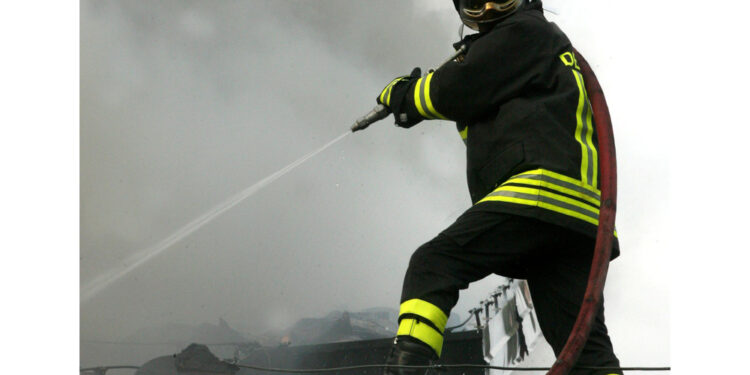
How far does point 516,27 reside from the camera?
1916 mm

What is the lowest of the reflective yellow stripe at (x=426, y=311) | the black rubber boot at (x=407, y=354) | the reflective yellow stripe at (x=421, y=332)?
the black rubber boot at (x=407, y=354)

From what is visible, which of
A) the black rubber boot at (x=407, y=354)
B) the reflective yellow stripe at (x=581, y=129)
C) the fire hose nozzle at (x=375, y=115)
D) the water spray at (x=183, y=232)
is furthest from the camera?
the water spray at (x=183, y=232)

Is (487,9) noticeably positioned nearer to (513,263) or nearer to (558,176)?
(558,176)

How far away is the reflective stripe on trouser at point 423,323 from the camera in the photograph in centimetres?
175

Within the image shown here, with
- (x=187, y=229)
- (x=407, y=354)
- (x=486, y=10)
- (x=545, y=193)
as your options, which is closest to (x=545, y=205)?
(x=545, y=193)

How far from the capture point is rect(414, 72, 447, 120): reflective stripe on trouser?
1966 mm

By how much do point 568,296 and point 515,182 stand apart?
0.33 m

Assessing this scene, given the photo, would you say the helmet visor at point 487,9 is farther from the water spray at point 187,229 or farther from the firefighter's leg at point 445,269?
the water spray at point 187,229

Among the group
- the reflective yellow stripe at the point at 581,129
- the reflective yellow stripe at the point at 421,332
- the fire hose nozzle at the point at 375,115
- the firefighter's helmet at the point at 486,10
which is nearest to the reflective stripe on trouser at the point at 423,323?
the reflective yellow stripe at the point at 421,332

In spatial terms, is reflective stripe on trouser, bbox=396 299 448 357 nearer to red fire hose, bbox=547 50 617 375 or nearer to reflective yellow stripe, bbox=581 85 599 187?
red fire hose, bbox=547 50 617 375
